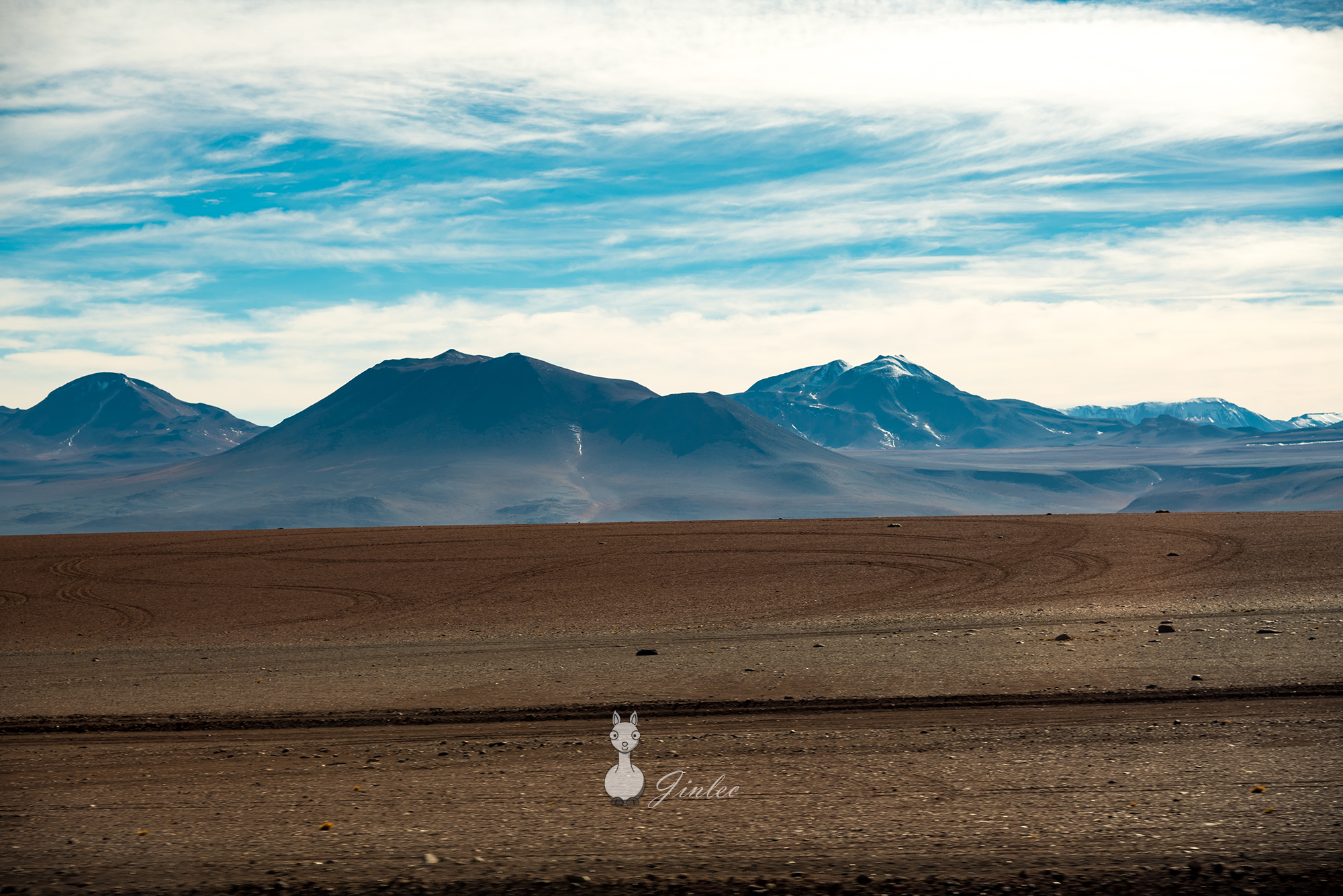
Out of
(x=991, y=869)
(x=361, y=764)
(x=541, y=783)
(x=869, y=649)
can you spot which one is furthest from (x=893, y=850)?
(x=869, y=649)

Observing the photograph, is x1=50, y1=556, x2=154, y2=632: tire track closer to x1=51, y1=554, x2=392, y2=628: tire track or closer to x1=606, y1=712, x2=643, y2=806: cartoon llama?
x1=51, y1=554, x2=392, y2=628: tire track

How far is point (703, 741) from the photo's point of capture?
1024 cm

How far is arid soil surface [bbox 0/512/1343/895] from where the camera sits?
7.18 meters

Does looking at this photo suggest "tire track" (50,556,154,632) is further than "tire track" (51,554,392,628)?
No

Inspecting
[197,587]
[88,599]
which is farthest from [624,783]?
[197,587]

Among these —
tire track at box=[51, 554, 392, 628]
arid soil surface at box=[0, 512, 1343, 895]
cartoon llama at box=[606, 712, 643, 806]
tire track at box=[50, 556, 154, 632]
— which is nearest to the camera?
arid soil surface at box=[0, 512, 1343, 895]

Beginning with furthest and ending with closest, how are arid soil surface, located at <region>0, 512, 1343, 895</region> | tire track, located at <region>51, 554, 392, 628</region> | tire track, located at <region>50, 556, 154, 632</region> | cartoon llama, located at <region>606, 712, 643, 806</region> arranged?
tire track, located at <region>51, 554, 392, 628</region>, tire track, located at <region>50, 556, 154, 632</region>, cartoon llama, located at <region>606, 712, 643, 806</region>, arid soil surface, located at <region>0, 512, 1343, 895</region>

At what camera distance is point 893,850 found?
23.8 feet

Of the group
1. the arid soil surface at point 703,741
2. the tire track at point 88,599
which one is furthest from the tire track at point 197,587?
the arid soil surface at point 703,741

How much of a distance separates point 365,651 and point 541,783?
968 centimetres

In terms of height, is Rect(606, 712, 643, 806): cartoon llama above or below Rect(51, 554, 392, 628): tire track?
A: above

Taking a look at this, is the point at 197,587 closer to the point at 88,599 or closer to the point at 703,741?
the point at 88,599

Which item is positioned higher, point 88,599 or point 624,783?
point 624,783

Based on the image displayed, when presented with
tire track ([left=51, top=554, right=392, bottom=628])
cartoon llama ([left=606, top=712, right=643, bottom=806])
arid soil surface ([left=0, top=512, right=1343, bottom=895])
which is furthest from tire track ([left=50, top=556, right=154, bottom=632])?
cartoon llama ([left=606, top=712, right=643, bottom=806])
